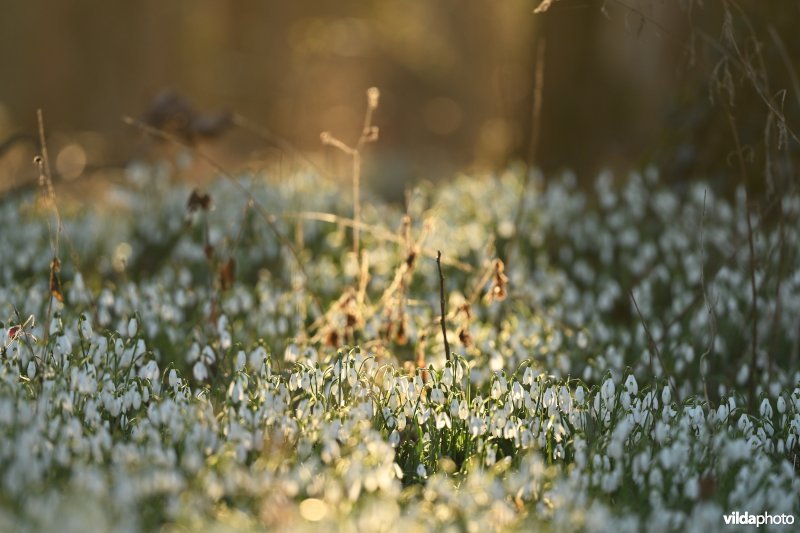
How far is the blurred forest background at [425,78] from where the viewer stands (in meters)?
6.43

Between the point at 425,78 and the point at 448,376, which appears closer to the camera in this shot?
the point at 448,376

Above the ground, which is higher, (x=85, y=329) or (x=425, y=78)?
(x=425, y=78)

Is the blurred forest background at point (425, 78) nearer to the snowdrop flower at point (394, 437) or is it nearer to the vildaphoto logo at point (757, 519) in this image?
the vildaphoto logo at point (757, 519)

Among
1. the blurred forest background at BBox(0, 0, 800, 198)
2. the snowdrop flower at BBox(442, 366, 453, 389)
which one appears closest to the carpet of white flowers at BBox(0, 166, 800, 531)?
the snowdrop flower at BBox(442, 366, 453, 389)

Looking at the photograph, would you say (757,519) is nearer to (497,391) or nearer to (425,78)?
(497,391)

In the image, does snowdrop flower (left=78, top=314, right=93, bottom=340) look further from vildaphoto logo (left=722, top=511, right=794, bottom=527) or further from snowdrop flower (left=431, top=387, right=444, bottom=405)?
vildaphoto logo (left=722, top=511, right=794, bottom=527)

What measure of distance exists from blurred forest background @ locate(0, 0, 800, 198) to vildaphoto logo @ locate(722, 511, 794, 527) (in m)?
1.48

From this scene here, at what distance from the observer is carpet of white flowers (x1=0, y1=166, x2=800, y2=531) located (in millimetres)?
2596

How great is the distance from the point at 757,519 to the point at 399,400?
1161 mm

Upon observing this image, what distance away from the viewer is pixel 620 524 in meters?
2.63

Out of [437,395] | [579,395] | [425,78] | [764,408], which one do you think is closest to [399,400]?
[437,395]

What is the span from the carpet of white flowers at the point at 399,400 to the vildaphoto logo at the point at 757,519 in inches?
1.1

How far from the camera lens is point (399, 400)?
331 centimetres

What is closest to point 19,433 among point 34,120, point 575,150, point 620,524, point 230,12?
point 620,524
